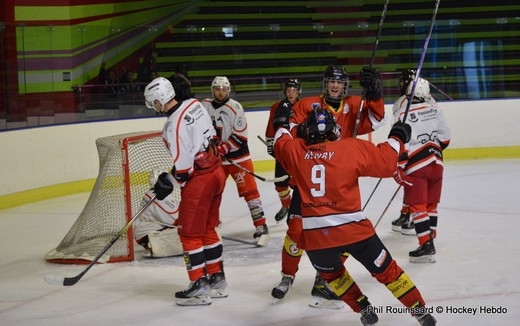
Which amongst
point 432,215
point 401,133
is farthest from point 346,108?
point 432,215

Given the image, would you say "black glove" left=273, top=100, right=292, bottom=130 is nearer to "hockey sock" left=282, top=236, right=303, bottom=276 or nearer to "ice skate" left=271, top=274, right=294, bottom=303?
"hockey sock" left=282, top=236, right=303, bottom=276

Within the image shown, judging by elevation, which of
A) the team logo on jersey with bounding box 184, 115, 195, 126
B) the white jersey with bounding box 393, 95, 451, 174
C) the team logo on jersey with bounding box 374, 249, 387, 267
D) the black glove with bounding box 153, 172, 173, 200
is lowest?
the team logo on jersey with bounding box 374, 249, 387, 267

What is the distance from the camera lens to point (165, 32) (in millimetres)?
9859

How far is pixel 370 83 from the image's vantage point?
14.4ft

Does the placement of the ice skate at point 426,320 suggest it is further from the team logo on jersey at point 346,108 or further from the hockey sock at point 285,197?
the hockey sock at point 285,197

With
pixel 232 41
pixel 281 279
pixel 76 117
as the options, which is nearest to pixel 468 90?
pixel 232 41

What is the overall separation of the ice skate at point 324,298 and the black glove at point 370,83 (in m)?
0.91

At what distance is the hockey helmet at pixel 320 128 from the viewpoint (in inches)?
151

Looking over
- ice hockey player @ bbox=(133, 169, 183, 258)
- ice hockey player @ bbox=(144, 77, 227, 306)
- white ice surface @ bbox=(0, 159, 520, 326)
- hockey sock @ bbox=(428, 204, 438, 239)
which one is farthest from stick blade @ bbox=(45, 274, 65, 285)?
hockey sock @ bbox=(428, 204, 438, 239)

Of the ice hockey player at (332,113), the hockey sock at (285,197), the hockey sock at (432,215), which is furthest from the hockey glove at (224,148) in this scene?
the ice hockey player at (332,113)

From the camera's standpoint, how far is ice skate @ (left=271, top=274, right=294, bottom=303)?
182 inches

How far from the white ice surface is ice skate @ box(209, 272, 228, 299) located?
5 centimetres

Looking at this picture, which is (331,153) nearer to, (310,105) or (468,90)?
(310,105)

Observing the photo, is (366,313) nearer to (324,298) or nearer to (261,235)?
(324,298)
